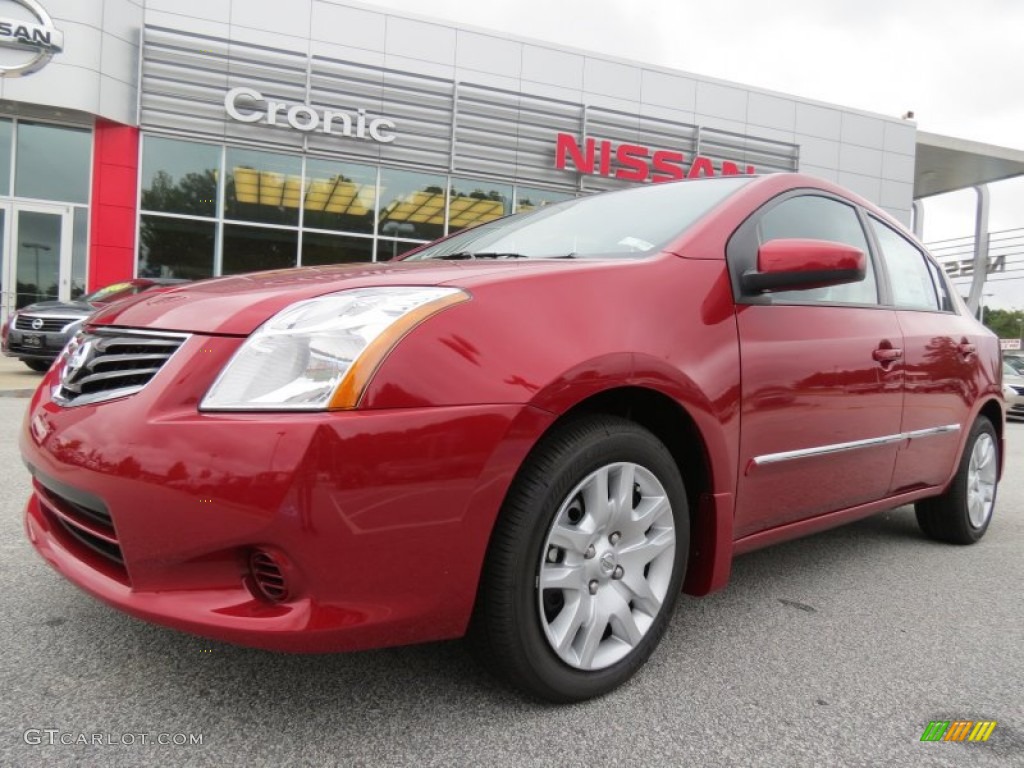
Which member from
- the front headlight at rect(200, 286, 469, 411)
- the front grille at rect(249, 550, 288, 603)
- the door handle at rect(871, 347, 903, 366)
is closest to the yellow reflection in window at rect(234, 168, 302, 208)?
the door handle at rect(871, 347, 903, 366)

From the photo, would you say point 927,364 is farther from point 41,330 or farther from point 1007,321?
point 1007,321

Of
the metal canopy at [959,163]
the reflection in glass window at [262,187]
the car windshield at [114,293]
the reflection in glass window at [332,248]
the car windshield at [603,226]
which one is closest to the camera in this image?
the car windshield at [603,226]

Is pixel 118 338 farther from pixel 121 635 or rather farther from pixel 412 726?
pixel 412 726

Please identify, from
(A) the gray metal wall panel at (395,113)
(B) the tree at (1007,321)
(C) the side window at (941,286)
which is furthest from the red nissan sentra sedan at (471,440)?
(B) the tree at (1007,321)

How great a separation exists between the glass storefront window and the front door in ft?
23.2

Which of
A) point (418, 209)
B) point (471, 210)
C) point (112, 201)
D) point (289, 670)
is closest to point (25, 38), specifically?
point (112, 201)

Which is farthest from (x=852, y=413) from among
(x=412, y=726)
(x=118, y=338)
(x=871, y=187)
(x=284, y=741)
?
(x=871, y=187)

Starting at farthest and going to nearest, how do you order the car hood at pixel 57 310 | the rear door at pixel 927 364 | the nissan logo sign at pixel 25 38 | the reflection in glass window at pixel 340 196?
the reflection in glass window at pixel 340 196 < the nissan logo sign at pixel 25 38 < the car hood at pixel 57 310 < the rear door at pixel 927 364

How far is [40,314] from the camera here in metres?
9.21

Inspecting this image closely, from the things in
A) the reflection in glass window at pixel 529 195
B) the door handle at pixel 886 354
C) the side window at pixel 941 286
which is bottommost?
the door handle at pixel 886 354

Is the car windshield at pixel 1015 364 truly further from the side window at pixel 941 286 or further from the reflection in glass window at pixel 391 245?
the side window at pixel 941 286

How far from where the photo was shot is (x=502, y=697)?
1802 millimetres

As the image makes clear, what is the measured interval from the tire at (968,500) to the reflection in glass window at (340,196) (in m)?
12.7

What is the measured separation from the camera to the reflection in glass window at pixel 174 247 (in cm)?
1366
